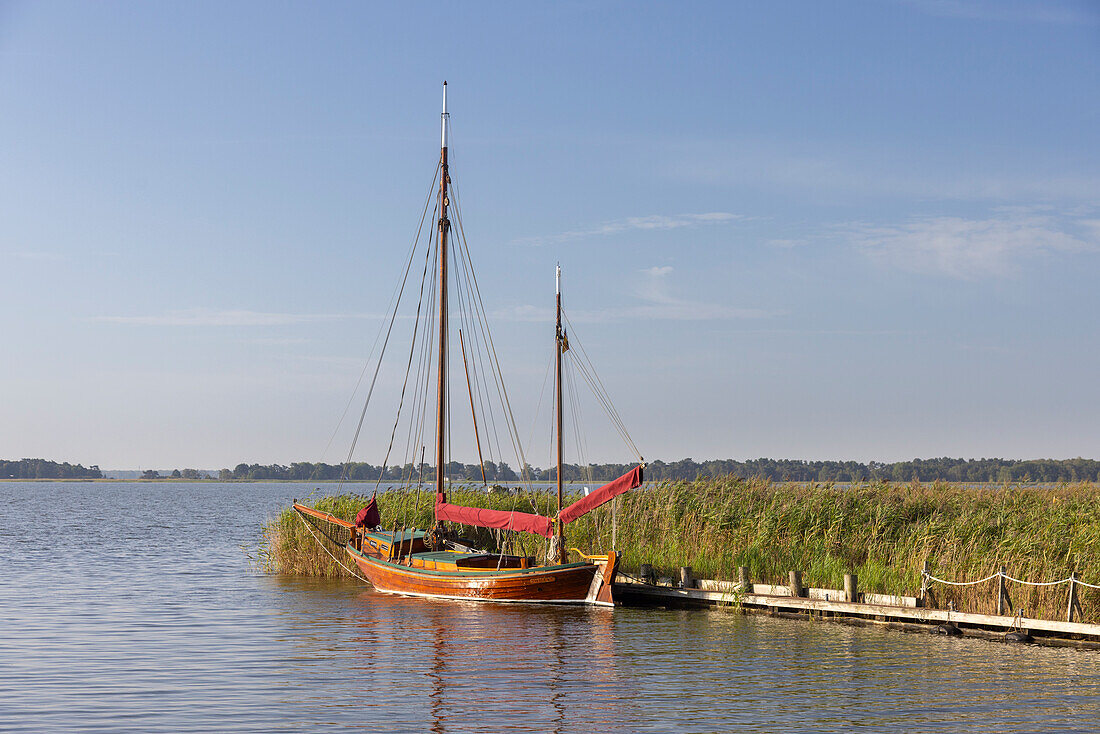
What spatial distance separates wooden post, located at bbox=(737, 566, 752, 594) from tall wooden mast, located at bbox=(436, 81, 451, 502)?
12713mm

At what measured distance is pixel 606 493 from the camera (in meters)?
32.6

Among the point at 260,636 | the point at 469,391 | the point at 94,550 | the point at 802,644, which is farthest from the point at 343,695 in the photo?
the point at 94,550

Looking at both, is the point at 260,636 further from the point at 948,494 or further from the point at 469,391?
the point at 948,494

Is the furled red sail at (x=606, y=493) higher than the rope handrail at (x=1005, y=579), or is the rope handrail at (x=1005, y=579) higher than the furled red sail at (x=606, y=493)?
the furled red sail at (x=606, y=493)

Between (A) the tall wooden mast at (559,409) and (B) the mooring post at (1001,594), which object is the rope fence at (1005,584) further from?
(A) the tall wooden mast at (559,409)

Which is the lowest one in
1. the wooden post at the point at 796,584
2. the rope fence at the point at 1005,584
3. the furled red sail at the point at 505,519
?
the wooden post at the point at 796,584

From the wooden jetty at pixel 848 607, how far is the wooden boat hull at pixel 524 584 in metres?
1.46

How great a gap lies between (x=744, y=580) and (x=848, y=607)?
3.57m

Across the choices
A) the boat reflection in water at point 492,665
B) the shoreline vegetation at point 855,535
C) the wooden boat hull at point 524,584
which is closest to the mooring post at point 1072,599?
the shoreline vegetation at point 855,535

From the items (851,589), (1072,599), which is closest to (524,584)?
(851,589)

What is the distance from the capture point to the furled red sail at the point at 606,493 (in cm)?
3209

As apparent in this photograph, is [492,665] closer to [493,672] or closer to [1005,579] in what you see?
[493,672]

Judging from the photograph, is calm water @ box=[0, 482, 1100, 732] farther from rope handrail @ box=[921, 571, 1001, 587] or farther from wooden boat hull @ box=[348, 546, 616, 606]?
rope handrail @ box=[921, 571, 1001, 587]

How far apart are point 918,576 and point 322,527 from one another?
82.7 feet
